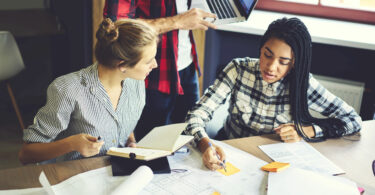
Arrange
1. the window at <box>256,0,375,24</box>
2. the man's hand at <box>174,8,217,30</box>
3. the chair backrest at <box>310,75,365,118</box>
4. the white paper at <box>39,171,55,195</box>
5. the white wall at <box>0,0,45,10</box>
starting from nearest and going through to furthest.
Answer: the white paper at <box>39,171,55,195</box> → the man's hand at <box>174,8,217,30</box> → the chair backrest at <box>310,75,365,118</box> → the window at <box>256,0,375,24</box> → the white wall at <box>0,0,45,10</box>

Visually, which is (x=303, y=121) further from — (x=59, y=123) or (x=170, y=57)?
(x=59, y=123)

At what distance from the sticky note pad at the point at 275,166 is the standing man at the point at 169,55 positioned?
0.65 metres

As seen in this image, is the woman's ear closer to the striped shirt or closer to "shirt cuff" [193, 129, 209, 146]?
the striped shirt

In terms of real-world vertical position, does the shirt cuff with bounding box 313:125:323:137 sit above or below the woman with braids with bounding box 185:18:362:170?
below

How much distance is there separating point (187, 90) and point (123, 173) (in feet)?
2.57

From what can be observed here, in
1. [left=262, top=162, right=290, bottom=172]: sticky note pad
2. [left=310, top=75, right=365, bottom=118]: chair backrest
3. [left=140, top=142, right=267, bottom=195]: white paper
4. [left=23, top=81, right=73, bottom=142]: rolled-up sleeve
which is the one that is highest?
[left=23, top=81, right=73, bottom=142]: rolled-up sleeve

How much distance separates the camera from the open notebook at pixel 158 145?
1.31 meters

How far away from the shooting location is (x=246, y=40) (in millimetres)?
2910

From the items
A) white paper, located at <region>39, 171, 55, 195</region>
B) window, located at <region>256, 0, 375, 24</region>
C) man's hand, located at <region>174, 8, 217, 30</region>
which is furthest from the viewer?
window, located at <region>256, 0, 375, 24</region>

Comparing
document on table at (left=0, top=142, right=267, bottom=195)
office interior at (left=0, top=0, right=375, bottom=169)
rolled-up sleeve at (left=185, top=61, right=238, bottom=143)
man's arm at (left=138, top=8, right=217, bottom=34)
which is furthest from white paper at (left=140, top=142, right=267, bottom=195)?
office interior at (left=0, top=0, right=375, bottom=169)

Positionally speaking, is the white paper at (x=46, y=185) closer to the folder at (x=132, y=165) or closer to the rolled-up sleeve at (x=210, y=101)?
the folder at (x=132, y=165)

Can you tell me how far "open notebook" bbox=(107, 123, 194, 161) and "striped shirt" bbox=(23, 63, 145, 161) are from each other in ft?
0.59

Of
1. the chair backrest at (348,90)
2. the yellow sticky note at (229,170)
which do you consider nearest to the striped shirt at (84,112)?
the yellow sticky note at (229,170)

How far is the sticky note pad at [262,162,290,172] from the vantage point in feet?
4.50
